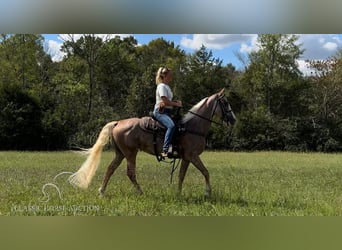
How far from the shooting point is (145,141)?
6.57 m

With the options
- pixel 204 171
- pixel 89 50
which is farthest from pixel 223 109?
pixel 89 50

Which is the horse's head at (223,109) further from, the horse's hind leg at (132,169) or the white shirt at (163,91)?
the horse's hind leg at (132,169)

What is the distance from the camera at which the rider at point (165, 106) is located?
20.7ft

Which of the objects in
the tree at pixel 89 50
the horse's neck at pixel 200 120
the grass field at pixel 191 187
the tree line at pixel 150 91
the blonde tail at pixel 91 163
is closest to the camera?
the grass field at pixel 191 187

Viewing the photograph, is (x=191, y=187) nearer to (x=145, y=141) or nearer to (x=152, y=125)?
(x=145, y=141)

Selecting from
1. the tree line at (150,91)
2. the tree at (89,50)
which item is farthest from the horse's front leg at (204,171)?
the tree at (89,50)

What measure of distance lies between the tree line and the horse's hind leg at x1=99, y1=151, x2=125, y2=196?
696 millimetres

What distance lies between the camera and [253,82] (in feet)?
25.5

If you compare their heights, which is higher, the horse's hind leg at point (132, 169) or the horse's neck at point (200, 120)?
the horse's neck at point (200, 120)

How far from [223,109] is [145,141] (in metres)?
1.24

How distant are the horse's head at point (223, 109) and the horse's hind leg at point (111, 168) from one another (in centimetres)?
161

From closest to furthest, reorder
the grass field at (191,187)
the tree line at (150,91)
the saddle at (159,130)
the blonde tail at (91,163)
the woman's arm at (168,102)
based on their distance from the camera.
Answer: the grass field at (191,187) → the woman's arm at (168,102) → the saddle at (159,130) → the blonde tail at (91,163) → the tree line at (150,91)
